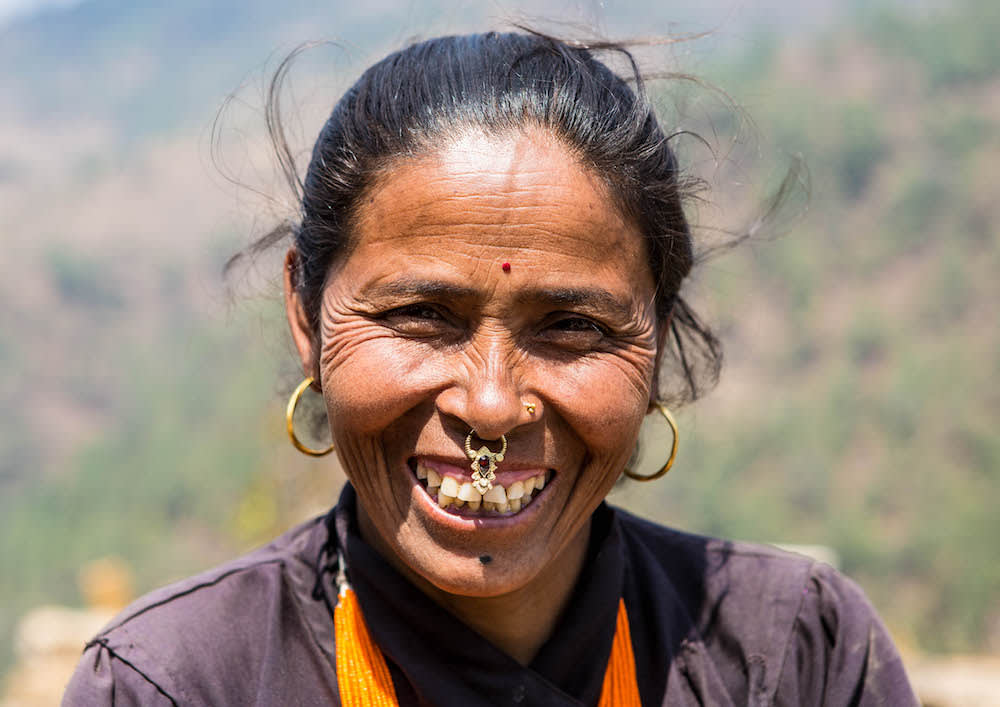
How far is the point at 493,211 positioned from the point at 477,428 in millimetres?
355

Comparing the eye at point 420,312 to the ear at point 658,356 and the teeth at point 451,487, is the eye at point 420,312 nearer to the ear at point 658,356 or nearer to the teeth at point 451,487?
the teeth at point 451,487

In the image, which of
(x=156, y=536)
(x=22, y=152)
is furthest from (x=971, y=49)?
(x=22, y=152)

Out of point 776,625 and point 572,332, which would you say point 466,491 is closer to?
point 572,332

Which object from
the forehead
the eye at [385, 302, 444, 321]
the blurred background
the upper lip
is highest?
the forehead

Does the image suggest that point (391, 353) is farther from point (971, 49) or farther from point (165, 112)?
point (165, 112)

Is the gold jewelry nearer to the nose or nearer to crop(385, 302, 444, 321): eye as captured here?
the nose

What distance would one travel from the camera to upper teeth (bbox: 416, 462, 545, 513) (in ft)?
5.87

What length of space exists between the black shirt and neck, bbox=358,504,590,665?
0.10 ft

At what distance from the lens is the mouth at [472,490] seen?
179 cm

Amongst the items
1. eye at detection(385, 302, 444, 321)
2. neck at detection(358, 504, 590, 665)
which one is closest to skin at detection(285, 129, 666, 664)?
eye at detection(385, 302, 444, 321)

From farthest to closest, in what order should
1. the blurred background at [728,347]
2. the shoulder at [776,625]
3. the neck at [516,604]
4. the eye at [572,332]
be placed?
the blurred background at [728,347], the shoulder at [776,625], the neck at [516,604], the eye at [572,332]

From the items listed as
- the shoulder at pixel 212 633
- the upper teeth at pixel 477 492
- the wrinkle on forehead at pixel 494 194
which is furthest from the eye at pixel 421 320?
the shoulder at pixel 212 633

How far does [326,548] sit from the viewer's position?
6.88ft

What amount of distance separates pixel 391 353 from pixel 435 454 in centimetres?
18
